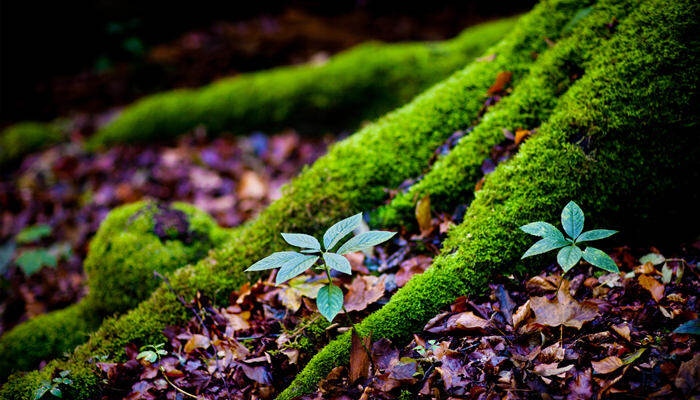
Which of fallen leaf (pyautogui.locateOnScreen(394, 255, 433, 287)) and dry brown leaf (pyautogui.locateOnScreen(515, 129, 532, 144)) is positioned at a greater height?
dry brown leaf (pyautogui.locateOnScreen(515, 129, 532, 144))

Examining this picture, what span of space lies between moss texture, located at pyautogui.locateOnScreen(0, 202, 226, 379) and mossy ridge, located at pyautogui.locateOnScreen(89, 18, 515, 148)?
2.83m

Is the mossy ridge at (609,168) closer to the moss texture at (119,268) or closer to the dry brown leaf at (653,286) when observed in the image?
the dry brown leaf at (653,286)

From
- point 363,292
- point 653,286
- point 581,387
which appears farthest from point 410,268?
point 653,286

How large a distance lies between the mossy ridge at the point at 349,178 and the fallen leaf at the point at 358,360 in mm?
952

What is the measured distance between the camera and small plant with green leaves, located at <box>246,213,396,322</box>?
1614 millimetres

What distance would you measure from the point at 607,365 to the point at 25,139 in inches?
301

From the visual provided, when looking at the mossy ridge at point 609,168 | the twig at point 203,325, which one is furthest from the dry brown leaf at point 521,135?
the twig at point 203,325

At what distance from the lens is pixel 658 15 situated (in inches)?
84.0

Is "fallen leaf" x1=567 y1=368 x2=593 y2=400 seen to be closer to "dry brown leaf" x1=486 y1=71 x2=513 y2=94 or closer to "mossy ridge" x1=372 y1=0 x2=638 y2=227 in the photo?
"mossy ridge" x1=372 y1=0 x2=638 y2=227

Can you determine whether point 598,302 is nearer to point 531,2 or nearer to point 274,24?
point 531,2

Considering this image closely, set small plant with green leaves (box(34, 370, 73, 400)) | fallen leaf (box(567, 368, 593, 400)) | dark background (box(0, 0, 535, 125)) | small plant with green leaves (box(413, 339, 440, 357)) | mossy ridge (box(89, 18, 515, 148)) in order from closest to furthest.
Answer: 1. fallen leaf (box(567, 368, 593, 400))
2. small plant with green leaves (box(413, 339, 440, 357))
3. small plant with green leaves (box(34, 370, 73, 400))
4. mossy ridge (box(89, 18, 515, 148))
5. dark background (box(0, 0, 535, 125))

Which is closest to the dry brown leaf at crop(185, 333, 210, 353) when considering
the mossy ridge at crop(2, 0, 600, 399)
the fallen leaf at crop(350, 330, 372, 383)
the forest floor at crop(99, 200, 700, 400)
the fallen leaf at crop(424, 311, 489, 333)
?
the forest floor at crop(99, 200, 700, 400)

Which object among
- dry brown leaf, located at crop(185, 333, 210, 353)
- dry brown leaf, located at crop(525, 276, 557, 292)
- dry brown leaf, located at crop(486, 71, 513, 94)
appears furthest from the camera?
dry brown leaf, located at crop(486, 71, 513, 94)

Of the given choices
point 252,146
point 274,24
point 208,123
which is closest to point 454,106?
point 252,146
